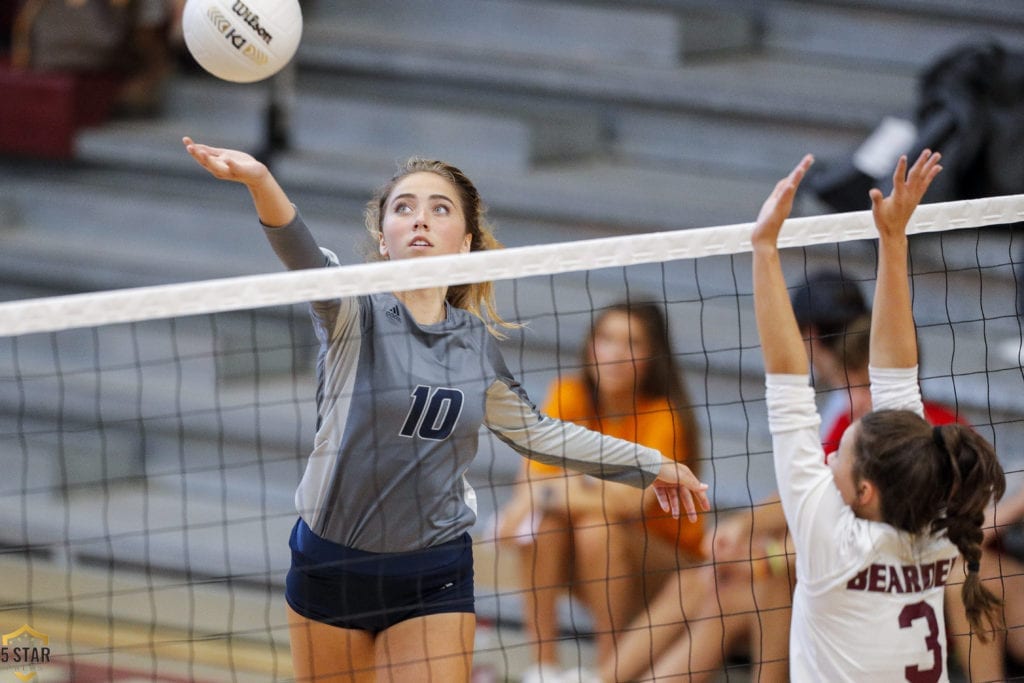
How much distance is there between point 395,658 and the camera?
3.12 meters

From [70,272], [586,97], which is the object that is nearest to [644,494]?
[586,97]

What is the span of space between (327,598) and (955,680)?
2.40m

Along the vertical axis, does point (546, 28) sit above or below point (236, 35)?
above

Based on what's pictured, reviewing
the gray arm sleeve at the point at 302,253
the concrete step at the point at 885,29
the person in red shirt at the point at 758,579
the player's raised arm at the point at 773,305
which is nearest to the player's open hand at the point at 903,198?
the player's raised arm at the point at 773,305

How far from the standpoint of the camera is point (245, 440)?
6027 millimetres

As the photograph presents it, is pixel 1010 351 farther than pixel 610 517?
Yes

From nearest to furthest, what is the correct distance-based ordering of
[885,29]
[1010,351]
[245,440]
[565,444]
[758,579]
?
[565,444], [758,579], [1010,351], [245,440], [885,29]

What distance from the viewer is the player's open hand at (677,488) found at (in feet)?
10.6

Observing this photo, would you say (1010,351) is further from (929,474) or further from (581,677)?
(929,474)

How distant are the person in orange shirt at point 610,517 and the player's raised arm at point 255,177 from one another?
6.04 ft

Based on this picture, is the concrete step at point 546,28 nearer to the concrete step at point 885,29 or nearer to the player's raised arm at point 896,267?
the concrete step at point 885,29

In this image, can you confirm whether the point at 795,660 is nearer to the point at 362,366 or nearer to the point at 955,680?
the point at 362,366

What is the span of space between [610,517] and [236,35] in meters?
1.94

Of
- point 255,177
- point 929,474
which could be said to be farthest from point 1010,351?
point 255,177
